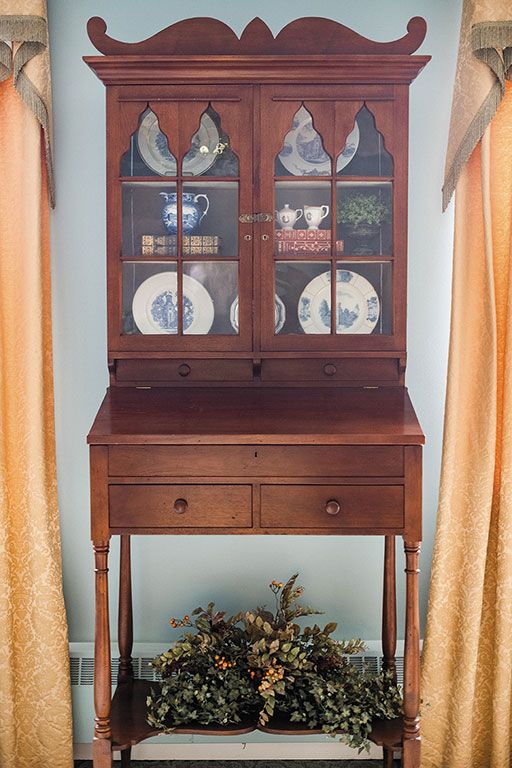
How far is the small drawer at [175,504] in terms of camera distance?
82.1 inches

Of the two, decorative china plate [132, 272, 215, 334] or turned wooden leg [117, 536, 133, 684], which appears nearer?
decorative china plate [132, 272, 215, 334]

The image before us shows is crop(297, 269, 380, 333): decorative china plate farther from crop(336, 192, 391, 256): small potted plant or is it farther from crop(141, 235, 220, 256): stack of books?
crop(141, 235, 220, 256): stack of books

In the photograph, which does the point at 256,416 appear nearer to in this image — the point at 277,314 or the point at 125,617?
the point at 277,314

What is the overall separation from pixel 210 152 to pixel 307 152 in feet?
0.89

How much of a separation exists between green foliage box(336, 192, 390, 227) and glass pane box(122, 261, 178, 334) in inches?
20.3

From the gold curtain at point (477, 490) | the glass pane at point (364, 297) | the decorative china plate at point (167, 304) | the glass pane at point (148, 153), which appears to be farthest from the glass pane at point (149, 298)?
the gold curtain at point (477, 490)

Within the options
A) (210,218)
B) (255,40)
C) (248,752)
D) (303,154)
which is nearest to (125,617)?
(248,752)

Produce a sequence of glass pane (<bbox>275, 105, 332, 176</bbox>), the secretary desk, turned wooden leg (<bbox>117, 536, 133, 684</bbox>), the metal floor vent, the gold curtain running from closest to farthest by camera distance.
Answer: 1. the secretary desk
2. glass pane (<bbox>275, 105, 332, 176</bbox>)
3. the gold curtain
4. turned wooden leg (<bbox>117, 536, 133, 684</bbox>)
5. the metal floor vent

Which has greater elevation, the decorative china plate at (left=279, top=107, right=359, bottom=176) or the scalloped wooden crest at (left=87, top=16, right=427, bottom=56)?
the scalloped wooden crest at (left=87, top=16, right=427, bottom=56)

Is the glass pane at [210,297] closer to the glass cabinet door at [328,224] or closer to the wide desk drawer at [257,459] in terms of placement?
the glass cabinet door at [328,224]

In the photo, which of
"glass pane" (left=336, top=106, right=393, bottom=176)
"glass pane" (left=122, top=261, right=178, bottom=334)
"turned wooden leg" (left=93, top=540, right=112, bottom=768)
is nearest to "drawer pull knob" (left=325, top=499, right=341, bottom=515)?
"turned wooden leg" (left=93, top=540, right=112, bottom=768)

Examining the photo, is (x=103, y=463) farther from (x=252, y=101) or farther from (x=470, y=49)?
(x=470, y=49)

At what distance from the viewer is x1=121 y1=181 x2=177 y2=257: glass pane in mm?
2318

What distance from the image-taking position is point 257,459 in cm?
207
